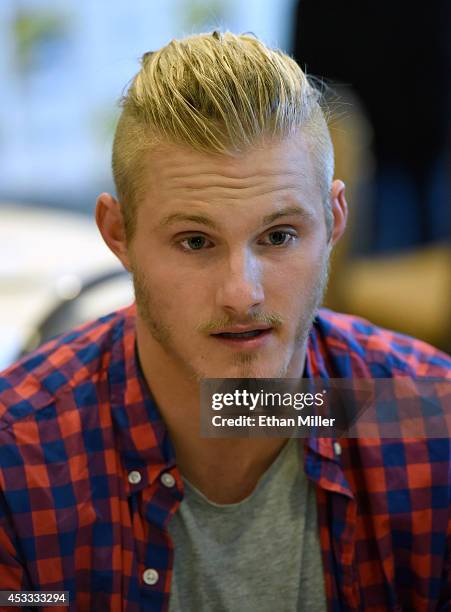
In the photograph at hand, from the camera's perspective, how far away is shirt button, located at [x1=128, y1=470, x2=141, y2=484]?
1229 millimetres

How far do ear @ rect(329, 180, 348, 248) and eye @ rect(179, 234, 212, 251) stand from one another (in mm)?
A: 205

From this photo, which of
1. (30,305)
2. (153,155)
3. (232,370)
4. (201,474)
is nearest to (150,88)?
(153,155)

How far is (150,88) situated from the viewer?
3.83 feet

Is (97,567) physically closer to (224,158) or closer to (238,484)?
(238,484)

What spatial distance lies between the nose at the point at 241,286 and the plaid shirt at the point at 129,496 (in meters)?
0.26

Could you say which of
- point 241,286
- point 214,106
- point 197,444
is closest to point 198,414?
point 197,444

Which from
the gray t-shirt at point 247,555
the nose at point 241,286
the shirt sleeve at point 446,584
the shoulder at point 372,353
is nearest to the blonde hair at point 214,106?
the nose at point 241,286

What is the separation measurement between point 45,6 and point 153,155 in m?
3.79

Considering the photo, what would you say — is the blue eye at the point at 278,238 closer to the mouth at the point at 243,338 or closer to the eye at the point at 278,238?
the eye at the point at 278,238

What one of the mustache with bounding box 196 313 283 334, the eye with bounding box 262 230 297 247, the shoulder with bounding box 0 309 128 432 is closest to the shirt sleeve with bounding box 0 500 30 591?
the shoulder with bounding box 0 309 128 432

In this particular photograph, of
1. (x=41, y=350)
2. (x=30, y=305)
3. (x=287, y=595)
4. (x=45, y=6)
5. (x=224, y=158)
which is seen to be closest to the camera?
(x=224, y=158)

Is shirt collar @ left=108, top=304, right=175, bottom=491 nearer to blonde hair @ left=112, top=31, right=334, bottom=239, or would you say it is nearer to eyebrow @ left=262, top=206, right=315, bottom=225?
blonde hair @ left=112, top=31, right=334, bottom=239

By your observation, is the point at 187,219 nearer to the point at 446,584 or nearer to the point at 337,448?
the point at 337,448

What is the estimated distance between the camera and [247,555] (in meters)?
1.26
